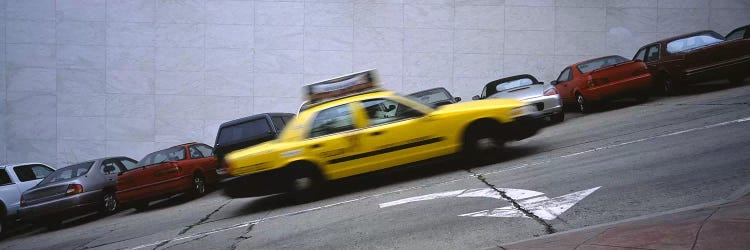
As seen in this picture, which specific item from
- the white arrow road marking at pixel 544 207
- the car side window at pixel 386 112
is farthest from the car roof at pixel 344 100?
the white arrow road marking at pixel 544 207

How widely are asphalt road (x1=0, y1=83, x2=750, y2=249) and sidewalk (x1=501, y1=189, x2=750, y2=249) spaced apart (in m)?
0.50

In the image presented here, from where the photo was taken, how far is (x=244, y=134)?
1203 centimetres

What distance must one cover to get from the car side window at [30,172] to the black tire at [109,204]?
A: 228cm

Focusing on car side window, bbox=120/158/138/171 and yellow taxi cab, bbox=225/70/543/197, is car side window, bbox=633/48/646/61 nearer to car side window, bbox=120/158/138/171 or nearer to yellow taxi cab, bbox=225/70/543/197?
yellow taxi cab, bbox=225/70/543/197

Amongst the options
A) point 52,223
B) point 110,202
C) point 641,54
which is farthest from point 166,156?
point 641,54

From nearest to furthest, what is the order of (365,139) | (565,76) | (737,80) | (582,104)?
(365,139)
(737,80)
(582,104)
(565,76)

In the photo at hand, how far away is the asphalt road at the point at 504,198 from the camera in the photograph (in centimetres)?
555

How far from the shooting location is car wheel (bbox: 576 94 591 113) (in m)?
13.9

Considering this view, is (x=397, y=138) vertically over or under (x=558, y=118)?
under

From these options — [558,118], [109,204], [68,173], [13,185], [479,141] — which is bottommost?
[109,204]

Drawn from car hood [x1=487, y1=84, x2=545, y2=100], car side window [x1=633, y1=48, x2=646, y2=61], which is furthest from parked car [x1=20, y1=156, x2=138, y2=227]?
car side window [x1=633, y1=48, x2=646, y2=61]

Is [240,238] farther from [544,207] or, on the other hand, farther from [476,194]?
[544,207]

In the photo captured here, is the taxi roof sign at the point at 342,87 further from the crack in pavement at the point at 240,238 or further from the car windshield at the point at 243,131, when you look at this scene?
the car windshield at the point at 243,131

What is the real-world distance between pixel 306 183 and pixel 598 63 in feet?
32.2
